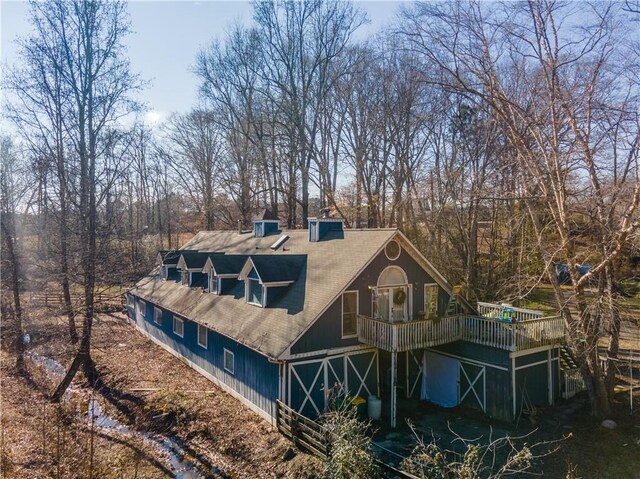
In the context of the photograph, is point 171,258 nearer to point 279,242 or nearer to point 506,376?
point 279,242

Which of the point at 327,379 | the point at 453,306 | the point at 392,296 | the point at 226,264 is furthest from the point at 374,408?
the point at 226,264

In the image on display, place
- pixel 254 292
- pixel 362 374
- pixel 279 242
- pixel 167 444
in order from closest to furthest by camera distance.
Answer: pixel 167 444 → pixel 362 374 → pixel 254 292 → pixel 279 242

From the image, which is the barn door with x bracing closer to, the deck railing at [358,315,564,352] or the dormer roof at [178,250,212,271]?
the deck railing at [358,315,564,352]

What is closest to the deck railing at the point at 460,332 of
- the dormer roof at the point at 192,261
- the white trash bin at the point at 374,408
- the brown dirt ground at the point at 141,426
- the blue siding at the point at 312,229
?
the white trash bin at the point at 374,408

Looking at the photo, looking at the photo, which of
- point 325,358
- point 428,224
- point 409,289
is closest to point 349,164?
point 428,224

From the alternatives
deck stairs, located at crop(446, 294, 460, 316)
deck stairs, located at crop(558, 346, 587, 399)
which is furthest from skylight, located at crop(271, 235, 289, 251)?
deck stairs, located at crop(558, 346, 587, 399)

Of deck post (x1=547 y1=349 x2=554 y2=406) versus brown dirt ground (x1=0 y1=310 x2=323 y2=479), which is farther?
deck post (x1=547 y1=349 x2=554 y2=406)

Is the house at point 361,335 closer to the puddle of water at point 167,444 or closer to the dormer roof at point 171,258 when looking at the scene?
the puddle of water at point 167,444
